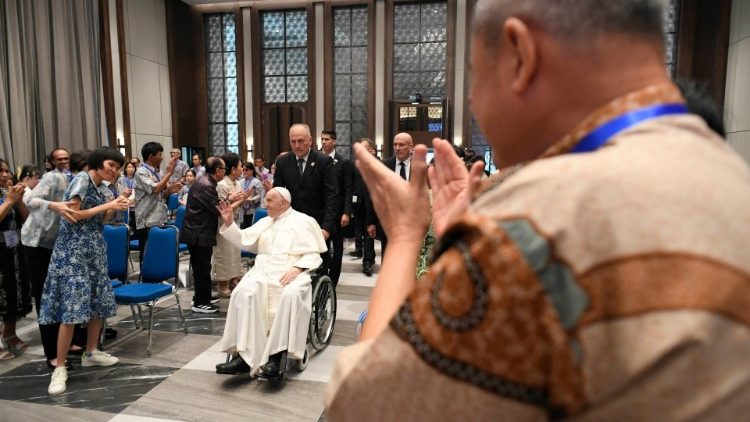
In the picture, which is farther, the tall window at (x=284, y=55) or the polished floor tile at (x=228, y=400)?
the tall window at (x=284, y=55)

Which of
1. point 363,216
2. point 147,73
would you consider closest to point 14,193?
point 363,216

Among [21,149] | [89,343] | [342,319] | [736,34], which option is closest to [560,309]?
[89,343]

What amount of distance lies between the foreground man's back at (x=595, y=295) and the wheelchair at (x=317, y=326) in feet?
9.63

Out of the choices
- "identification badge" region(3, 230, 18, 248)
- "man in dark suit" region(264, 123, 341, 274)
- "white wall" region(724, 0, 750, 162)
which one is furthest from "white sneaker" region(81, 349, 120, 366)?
"white wall" region(724, 0, 750, 162)

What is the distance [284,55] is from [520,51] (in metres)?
11.7

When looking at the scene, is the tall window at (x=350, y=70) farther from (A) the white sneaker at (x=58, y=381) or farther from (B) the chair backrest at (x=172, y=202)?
(A) the white sneaker at (x=58, y=381)

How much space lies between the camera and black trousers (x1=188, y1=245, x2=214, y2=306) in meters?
4.54

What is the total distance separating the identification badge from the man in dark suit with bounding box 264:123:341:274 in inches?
80.7

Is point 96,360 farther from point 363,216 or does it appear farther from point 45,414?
point 363,216

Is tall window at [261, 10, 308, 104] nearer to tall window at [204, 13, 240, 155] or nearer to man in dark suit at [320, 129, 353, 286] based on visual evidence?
tall window at [204, 13, 240, 155]

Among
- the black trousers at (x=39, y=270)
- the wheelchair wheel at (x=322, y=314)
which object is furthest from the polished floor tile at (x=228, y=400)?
the black trousers at (x=39, y=270)

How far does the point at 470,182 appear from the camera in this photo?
73 cm

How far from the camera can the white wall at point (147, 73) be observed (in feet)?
33.1

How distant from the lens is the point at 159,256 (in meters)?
3.97
